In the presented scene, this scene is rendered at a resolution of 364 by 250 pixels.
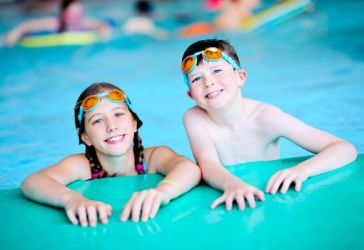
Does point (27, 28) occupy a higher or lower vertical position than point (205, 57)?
higher

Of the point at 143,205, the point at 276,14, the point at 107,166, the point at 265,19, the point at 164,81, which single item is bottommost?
the point at 143,205

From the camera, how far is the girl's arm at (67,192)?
9.34 feet

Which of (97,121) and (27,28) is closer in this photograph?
(97,121)

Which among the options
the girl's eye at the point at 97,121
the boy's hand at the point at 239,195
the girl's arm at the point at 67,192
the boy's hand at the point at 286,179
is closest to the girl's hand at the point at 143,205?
the girl's arm at the point at 67,192

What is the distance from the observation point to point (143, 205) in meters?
2.88

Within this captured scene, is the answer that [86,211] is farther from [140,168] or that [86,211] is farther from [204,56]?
[204,56]

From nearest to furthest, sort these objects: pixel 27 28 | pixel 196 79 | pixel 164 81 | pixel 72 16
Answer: pixel 196 79, pixel 164 81, pixel 72 16, pixel 27 28

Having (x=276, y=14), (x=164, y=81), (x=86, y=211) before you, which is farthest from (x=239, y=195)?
(x=276, y=14)

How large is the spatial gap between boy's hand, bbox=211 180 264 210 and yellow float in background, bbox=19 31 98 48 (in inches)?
292

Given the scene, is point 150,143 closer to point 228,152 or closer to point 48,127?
point 48,127

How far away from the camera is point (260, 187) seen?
10.2 ft

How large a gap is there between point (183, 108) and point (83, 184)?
3194 millimetres

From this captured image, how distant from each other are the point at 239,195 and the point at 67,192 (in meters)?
0.87

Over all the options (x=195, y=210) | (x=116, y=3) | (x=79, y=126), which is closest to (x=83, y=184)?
(x=79, y=126)
